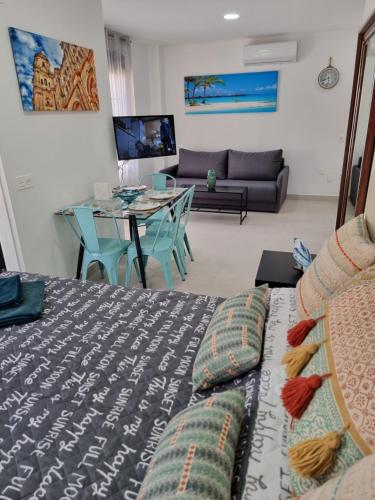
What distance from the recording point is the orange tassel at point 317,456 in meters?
0.74

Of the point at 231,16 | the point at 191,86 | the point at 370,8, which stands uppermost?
the point at 231,16

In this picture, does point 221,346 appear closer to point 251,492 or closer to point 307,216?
point 251,492

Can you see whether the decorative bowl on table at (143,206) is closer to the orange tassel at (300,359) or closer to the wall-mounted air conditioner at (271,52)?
the orange tassel at (300,359)

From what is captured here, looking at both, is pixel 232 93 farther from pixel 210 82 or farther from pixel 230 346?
pixel 230 346

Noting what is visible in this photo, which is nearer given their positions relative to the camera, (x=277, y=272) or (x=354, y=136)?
(x=277, y=272)

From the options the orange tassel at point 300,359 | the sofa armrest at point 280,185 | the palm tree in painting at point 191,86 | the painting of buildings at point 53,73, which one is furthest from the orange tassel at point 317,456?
the palm tree in painting at point 191,86

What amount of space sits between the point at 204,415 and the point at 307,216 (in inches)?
177

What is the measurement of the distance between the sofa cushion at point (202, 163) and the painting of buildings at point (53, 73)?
2.67 metres

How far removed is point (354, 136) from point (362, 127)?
1.28 ft

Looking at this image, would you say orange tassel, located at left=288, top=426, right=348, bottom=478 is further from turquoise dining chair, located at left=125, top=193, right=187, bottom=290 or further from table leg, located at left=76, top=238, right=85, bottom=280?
table leg, located at left=76, top=238, right=85, bottom=280

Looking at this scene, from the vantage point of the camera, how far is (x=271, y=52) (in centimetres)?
516

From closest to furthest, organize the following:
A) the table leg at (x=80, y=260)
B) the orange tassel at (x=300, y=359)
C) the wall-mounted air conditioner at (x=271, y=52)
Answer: the orange tassel at (x=300, y=359)
the table leg at (x=80, y=260)
the wall-mounted air conditioner at (x=271, y=52)

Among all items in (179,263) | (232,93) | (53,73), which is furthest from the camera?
(232,93)

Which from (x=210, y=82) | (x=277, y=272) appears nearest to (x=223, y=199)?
(x=210, y=82)
